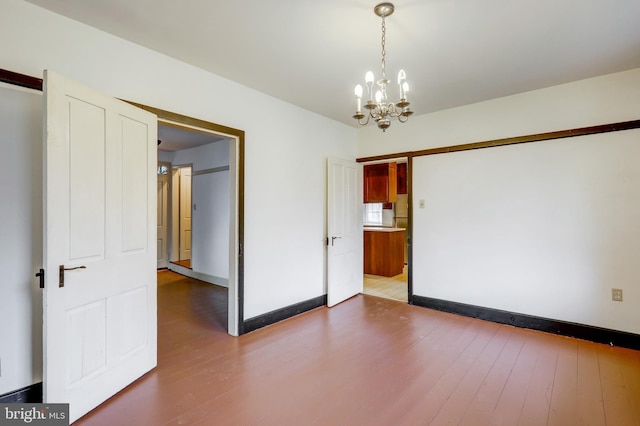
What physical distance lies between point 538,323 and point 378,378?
7.29ft

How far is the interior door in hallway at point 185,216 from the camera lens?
6.84 meters

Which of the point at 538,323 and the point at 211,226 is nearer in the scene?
the point at 538,323

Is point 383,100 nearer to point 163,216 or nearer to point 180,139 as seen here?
point 180,139

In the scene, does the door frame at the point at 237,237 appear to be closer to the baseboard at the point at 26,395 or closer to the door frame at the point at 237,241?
the door frame at the point at 237,241

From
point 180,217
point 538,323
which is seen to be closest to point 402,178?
point 538,323

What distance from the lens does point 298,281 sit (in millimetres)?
3906

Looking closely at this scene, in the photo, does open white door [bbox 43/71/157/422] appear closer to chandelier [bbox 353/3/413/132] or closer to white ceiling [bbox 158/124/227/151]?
chandelier [bbox 353/3/413/132]

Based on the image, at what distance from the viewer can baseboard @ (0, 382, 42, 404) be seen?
1.90m

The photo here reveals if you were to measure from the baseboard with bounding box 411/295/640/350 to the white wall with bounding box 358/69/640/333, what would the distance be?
0.07 m

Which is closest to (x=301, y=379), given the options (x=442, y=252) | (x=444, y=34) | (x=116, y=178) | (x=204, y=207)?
(x=116, y=178)

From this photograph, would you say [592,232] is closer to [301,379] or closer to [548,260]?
[548,260]

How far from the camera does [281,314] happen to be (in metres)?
3.64

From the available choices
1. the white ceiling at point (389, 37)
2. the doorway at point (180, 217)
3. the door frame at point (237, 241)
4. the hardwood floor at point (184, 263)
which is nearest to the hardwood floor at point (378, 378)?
the door frame at point (237, 241)

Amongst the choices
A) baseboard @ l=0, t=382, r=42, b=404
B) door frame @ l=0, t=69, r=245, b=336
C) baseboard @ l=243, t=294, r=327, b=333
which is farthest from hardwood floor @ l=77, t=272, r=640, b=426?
baseboard @ l=0, t=382, r=42, b=404
